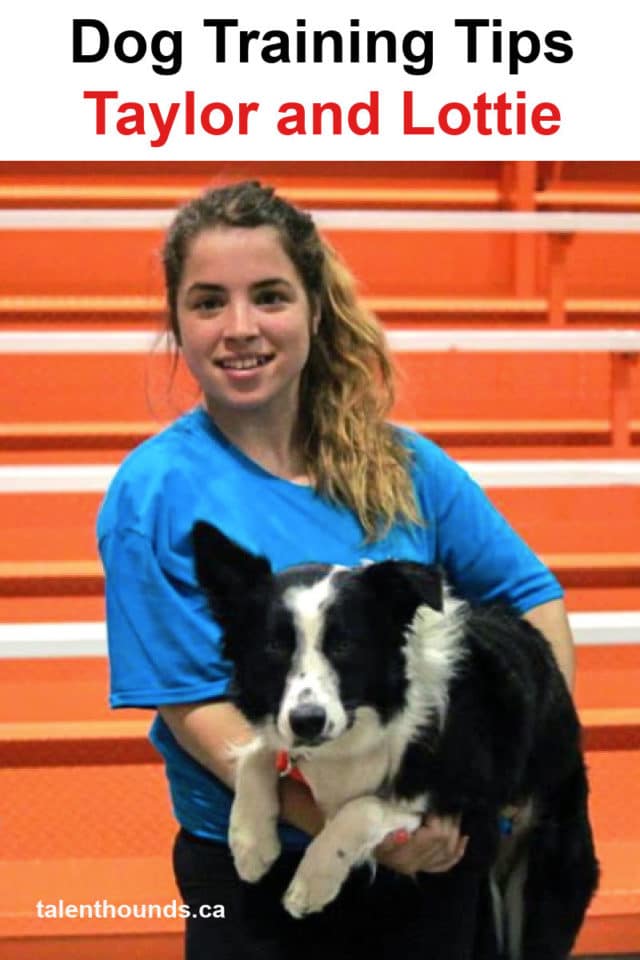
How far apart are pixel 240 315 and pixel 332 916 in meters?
0.61

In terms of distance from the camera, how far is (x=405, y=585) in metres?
1.35

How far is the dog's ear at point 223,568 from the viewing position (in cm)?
134

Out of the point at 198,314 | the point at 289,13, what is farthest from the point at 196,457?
the point at 289,13

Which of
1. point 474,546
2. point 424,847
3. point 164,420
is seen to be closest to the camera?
point 424,847

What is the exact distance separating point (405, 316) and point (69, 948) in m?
3.32

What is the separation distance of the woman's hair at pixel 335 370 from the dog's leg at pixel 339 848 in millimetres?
283

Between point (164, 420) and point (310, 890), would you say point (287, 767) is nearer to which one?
point (310, 890)

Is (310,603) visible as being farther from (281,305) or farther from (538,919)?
(538,919)

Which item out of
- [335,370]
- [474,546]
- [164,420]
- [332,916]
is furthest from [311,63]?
[332,916]

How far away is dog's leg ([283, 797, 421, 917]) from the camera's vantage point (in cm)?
137

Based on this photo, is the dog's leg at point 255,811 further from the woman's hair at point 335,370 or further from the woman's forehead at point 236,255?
the woman's forehead at point 236,255

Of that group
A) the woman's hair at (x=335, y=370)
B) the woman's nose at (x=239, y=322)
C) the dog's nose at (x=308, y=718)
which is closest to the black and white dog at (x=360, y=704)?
the dog's nose at (x=308, y=718)

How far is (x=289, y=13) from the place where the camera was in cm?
466

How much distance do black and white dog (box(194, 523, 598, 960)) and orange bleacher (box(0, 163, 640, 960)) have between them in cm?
38
